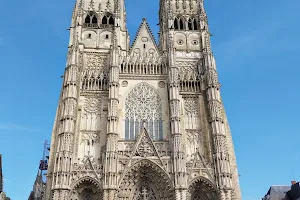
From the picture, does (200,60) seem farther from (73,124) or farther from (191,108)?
(73,124)

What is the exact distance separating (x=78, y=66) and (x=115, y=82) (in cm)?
416

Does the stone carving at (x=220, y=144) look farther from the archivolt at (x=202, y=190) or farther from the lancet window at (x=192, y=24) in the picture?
the lancet window at (x=192, y=24)

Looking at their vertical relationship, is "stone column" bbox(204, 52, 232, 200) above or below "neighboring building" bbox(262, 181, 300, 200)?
above

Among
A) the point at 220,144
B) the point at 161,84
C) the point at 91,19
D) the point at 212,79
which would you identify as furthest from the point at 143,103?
the point at 91,19

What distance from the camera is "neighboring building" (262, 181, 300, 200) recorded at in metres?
26.1

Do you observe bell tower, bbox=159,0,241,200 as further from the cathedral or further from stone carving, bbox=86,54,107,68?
stone carving, bbox=86,54,107,68

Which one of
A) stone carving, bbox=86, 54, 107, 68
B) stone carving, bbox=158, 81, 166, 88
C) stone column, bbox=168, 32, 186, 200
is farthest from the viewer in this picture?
stone carving, bbox=86, 54, 107, 68

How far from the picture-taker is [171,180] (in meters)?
25.0

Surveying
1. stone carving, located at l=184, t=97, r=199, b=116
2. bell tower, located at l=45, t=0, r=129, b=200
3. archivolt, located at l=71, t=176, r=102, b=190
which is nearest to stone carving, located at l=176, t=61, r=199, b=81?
stone carving, located at l=184, t=97, r=199, b=116

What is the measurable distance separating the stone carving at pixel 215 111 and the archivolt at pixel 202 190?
17.8 feet

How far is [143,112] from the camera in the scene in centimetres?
2916

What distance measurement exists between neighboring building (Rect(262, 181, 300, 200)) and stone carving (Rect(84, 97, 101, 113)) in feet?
55.2

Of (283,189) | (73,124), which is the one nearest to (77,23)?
(73,124)

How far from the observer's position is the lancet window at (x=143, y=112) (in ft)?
92.9
